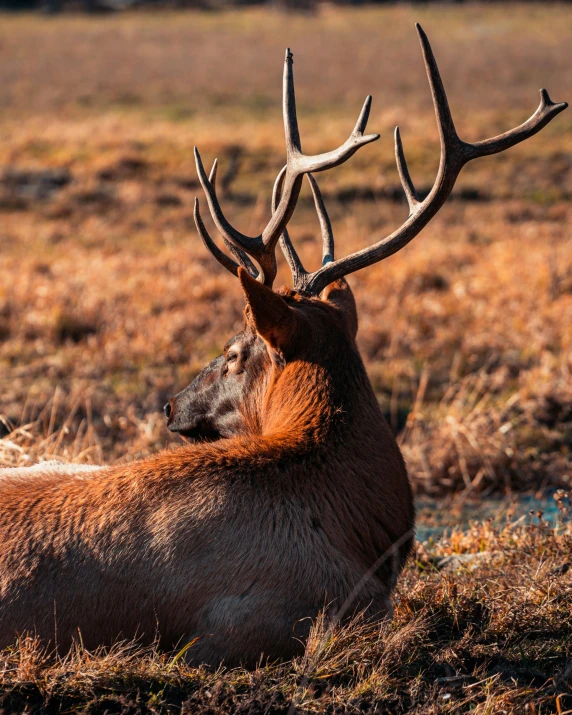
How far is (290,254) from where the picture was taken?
4.58m

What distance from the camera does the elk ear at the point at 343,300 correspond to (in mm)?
4230

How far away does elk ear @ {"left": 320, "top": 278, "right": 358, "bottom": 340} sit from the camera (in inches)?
167

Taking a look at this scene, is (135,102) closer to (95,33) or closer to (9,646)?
(95,33)

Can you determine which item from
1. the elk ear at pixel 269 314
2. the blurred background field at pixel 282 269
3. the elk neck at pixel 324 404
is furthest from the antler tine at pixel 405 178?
the blurred background field at pixel 282 269

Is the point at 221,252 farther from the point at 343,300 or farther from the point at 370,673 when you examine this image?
the point at 370,673

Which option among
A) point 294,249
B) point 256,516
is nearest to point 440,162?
point 294,249

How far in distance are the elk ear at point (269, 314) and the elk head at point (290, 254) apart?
2 centimetres

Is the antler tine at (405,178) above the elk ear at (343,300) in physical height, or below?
above

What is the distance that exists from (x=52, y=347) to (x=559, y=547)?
18.0 feet

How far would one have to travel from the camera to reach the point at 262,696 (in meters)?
3.03

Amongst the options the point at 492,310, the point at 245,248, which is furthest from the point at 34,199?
the point at 245,248

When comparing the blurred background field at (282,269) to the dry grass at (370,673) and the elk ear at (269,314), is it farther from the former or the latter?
the dry grass at (370,673)

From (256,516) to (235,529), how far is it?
94 mm

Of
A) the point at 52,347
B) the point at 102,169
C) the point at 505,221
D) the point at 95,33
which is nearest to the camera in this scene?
the point at 52,347
